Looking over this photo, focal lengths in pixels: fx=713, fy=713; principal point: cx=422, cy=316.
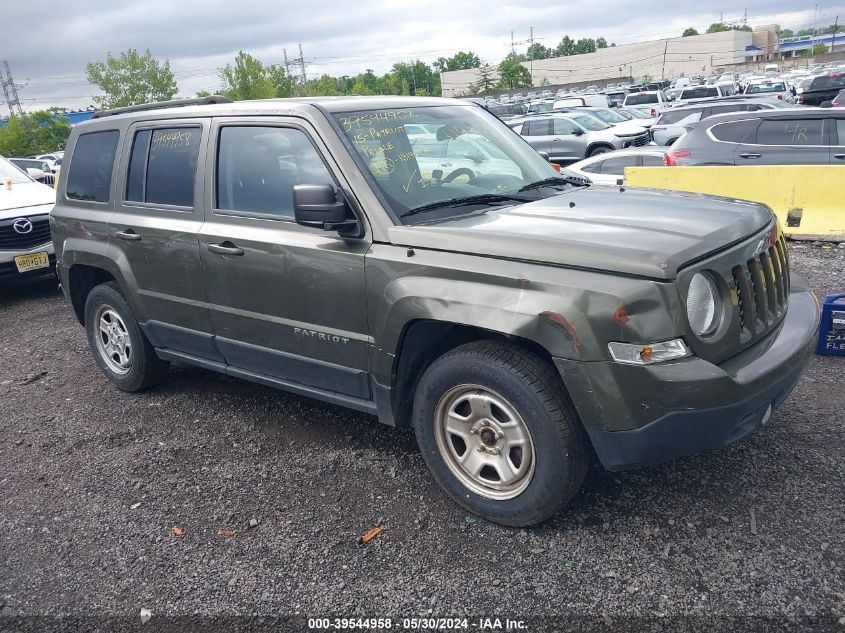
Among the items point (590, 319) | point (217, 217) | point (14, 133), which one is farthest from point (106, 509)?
point (14, 133)

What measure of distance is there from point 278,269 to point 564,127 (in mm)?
17246

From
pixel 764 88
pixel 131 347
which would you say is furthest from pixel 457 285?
pixel 764 88

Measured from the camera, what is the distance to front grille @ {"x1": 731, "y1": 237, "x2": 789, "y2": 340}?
3004mm

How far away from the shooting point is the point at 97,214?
4.90 metres

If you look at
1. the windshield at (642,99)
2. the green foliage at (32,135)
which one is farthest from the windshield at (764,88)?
the green foliage at (32,135)

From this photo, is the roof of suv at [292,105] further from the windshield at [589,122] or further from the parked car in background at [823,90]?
the parked car in background at [823,90]

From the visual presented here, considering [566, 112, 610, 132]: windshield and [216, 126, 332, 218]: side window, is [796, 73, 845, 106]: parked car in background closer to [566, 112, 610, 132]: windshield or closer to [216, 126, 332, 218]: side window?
[566, 112, 610, 132]: windshield

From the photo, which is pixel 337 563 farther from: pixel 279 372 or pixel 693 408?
pixel 693 408

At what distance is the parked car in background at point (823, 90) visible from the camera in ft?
69.8

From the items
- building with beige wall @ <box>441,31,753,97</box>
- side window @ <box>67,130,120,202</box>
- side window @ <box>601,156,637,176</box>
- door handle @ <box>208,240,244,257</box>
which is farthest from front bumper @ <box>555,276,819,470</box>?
building with beige wall @ <box>441,31,753,97</box>

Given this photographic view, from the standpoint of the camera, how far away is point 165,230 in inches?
170

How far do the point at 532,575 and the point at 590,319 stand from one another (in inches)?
43.5

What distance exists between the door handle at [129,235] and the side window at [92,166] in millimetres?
386

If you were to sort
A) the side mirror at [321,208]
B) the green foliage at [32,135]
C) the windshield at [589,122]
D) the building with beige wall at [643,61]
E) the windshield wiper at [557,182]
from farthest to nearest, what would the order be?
the building with beige wall at [643,61] < the green foliage at [32,135] < the windshield at [589,122] < the windshield wiper at [557,182] < the side mirror at [321,208]
